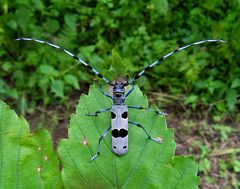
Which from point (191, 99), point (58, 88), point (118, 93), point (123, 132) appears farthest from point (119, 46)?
point (123, 132)

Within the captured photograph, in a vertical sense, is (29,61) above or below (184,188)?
above

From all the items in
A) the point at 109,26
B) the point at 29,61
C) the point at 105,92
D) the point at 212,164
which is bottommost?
the point at 212,164

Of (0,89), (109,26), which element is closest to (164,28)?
(109,26)

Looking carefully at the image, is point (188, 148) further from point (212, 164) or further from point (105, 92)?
point (105, 92)

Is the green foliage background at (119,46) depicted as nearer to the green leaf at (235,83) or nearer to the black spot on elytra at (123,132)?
the green leaf at (235,83)

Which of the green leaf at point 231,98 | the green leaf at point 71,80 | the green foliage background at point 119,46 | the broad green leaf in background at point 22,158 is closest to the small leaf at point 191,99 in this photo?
the green foliage background at point 119,46

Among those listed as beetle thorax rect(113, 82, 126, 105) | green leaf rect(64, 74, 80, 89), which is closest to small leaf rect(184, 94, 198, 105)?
green leaf rect(64, 74, 80, 89)

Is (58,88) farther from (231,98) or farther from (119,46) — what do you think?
(231,98)
